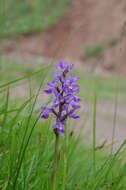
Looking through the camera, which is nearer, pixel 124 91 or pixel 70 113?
pixel 70 113

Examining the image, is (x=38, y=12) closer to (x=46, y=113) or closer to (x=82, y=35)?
(x=82, y=35)

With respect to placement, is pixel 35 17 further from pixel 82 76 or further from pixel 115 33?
pixel 82 76

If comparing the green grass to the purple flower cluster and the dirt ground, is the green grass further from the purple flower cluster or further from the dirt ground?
the purple flower cluster

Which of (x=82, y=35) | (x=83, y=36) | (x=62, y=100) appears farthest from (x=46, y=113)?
(x=82, y=35)

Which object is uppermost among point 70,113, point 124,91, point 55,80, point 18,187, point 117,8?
point 117,8

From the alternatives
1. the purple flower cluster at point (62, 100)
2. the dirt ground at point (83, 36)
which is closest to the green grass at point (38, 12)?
the dirt ground at point (83, 36)

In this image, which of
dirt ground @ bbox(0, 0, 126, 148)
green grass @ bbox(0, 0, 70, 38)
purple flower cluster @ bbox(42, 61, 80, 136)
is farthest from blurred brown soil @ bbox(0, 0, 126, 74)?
purple flower cluster @ bbox(42, 61, 80, 136)

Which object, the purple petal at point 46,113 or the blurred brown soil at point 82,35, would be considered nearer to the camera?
the purple petal at point 46,113

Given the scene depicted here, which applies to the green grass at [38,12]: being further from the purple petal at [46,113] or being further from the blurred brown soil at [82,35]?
the purple petal at [46,113]

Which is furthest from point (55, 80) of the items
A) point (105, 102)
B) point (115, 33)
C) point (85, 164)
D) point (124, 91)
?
point (115, 33)
